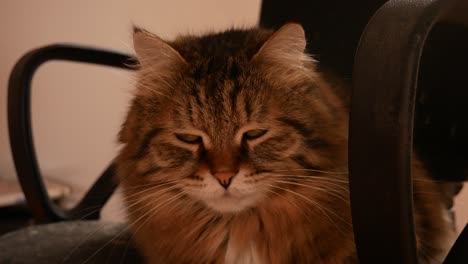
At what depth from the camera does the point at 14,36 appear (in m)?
2.51

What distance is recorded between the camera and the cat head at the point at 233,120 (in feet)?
2.71

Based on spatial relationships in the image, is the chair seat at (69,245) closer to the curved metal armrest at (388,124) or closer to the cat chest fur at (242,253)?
the cat chest fur at (242,253)

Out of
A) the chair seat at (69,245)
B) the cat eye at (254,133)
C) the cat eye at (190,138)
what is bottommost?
the chair seat at (69,245)

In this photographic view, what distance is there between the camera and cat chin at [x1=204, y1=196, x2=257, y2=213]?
2.70 ft

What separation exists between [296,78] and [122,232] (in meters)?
0.52

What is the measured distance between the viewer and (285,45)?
88cm

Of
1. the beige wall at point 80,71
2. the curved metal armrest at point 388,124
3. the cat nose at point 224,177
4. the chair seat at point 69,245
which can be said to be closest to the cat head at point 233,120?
the cat nose at point 224,177

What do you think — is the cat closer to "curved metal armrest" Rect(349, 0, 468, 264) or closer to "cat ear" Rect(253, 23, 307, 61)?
"cat ear" Rect(253, 23, 307, 61)

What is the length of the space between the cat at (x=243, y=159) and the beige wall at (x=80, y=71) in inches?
35.5

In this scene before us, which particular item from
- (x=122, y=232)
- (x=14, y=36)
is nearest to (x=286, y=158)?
(x=122, y=232)

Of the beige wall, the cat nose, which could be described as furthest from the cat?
the beige wall

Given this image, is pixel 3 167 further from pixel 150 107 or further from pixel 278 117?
pixel 278 117

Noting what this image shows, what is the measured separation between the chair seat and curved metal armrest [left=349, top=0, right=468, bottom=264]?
0.60 metres

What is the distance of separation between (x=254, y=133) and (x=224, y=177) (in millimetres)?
104
